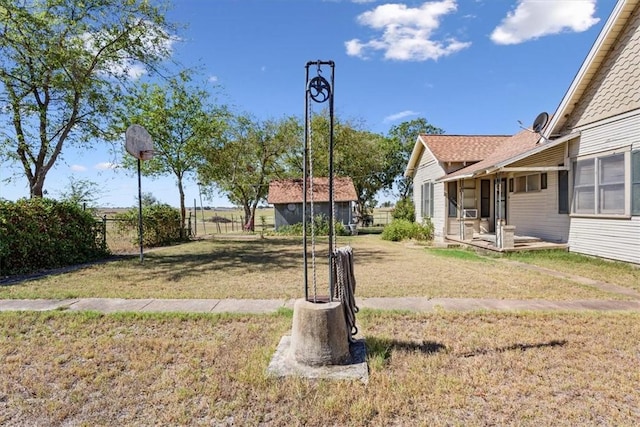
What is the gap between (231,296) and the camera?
586cm

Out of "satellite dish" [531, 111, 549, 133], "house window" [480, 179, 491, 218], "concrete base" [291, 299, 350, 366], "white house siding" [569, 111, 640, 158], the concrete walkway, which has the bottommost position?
the concrete walkway

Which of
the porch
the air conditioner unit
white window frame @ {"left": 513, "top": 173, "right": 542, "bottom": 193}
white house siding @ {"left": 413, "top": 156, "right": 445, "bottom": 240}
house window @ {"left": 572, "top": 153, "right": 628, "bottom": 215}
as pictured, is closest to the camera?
house window @ {"left": 572, "top": 153, "right": 628, "bottom": 215}

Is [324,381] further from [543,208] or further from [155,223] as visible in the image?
[155,223]

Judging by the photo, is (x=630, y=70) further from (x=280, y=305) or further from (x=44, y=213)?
(x=44, y=213)

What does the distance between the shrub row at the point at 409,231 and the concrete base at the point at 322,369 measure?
13.0 metres

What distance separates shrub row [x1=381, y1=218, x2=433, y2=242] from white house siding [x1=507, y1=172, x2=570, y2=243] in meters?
3.59

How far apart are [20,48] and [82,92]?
159 cm

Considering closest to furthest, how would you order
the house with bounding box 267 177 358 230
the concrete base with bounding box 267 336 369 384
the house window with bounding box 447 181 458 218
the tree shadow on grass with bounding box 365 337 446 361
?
the concrete base with bounding box 267 336 369 384 < the tree shadow on grass with bounding box 365 337 446 361 < the house window with bounding box 447 181 458 218 < the house with bounding box 267 177 358 230

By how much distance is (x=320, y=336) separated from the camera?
10.9 ft

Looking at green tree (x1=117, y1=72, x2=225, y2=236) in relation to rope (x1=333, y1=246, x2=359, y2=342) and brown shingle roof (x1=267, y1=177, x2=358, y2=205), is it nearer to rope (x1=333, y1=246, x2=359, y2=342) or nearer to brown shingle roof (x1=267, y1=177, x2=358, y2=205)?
brown shingle roof (x1=267, y1=177, x2=358, y2=205)

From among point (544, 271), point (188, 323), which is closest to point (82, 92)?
point (188, 323)

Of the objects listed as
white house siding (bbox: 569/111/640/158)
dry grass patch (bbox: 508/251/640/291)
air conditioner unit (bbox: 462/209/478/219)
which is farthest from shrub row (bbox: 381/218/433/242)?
white house siding (bbox: 569/111/640/158)

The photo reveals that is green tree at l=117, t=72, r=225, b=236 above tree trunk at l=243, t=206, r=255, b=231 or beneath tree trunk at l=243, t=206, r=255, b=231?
above

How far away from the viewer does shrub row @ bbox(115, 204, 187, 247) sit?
13523mm
